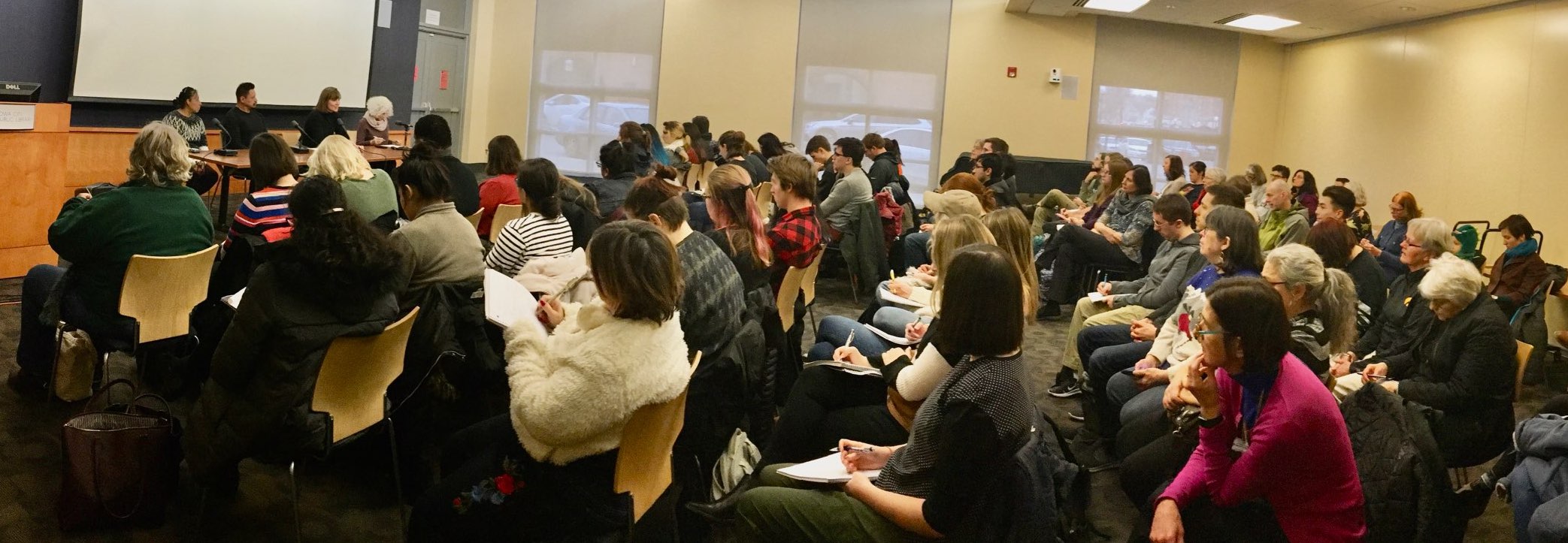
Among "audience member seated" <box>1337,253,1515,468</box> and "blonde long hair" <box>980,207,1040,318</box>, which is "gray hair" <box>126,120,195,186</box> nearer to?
"blonde long hair" <box>980,207,1040,318</box>

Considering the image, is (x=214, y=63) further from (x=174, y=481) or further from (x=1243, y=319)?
(x=1243, y=319)

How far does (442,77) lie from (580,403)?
1208 centimetres

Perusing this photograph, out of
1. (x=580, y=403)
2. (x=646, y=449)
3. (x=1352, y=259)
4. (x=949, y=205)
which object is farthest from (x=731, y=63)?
(x=580, y=403)

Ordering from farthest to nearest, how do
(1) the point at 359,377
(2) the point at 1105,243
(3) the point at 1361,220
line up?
(3) the point at 1361,220, (2) the point at 1105,243, (1) the point at 359,377

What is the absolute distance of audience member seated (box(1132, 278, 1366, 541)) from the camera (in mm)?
2641

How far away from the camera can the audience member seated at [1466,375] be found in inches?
150

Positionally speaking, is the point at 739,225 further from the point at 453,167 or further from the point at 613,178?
the point at 453,167

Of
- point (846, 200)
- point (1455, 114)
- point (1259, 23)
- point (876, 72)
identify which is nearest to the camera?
point (846, 200)

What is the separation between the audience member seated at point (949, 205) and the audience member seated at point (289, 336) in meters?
3.80

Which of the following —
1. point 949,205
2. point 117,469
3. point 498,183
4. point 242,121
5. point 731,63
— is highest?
point 731,63

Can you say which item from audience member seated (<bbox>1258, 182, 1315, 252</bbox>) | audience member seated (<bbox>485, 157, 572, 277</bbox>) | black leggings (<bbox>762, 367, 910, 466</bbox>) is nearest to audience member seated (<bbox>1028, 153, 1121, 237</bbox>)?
audience member seated (<bbox>1258, 182, 1315, 252</bbox>)

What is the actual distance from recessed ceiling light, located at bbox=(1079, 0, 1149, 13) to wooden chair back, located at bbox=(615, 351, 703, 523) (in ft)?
34.0

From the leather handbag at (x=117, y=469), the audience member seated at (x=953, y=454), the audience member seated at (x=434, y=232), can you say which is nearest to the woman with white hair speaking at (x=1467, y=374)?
the audience member seated at (x=953, y=454)

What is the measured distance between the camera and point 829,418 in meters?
3.39
